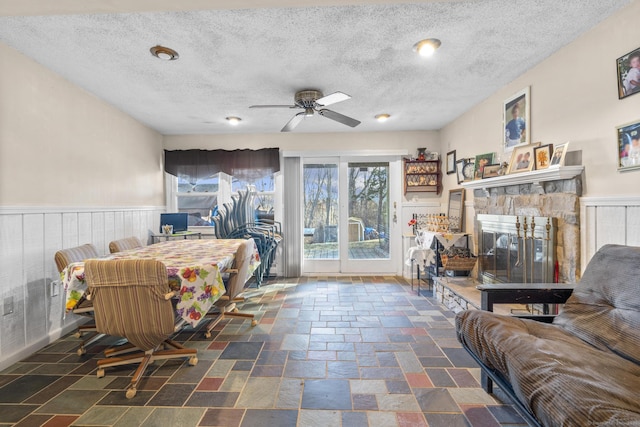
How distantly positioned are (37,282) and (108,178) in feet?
4.46

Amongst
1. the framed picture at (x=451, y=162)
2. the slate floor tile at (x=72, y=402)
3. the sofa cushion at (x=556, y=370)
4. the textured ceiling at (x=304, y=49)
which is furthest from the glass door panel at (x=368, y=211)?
the slate floor tile at (x=72, y=402)

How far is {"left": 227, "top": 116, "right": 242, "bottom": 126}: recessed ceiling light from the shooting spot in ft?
13.0

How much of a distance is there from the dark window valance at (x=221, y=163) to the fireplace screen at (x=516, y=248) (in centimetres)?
304

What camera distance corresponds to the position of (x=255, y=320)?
2979 millimetres

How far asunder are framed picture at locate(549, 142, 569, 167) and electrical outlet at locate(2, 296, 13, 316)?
4.04 m

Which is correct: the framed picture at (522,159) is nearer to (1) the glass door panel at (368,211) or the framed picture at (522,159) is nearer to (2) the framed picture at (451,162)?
(2) the framed picture at (451,162)

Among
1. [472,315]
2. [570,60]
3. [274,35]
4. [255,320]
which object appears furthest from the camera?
[255,320]

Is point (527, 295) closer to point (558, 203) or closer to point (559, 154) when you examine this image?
point (558, 203)

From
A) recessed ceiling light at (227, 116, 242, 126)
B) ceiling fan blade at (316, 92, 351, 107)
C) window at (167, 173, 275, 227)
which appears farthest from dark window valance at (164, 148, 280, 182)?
ceiling fan blade at (316, 92, 351, 107)

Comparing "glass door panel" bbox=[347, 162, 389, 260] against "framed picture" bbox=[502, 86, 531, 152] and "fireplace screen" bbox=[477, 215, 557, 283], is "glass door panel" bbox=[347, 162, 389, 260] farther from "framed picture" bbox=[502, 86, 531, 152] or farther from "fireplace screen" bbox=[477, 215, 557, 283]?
"framed picture" bbox=[502, 86, 531, 152]

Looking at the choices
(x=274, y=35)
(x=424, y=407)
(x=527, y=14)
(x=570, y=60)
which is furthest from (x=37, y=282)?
(x=570, y=60)

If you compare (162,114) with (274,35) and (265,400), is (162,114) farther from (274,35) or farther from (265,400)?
(265,400)

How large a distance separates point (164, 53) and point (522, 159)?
2.97 metres

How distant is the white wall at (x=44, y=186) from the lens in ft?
7.30
